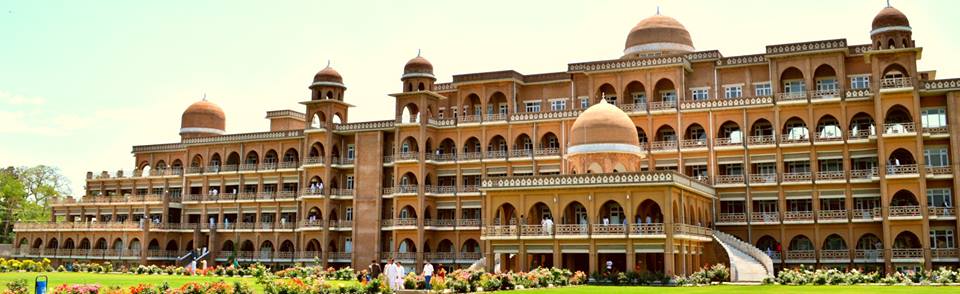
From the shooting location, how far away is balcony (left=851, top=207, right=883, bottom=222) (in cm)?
5078

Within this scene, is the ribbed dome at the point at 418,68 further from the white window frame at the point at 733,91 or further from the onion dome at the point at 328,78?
the white window frame at the point at 733,91

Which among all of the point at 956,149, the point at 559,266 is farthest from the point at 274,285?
the point at 956,149

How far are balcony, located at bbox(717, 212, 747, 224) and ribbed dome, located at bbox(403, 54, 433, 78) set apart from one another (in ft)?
73.8

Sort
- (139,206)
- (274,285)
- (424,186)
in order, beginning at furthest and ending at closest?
(139,206)
(424,186)
(274,285)

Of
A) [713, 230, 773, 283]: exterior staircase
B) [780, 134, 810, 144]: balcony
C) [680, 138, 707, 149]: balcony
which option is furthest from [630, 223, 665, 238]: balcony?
[780, 134, 810, 144]: balcony

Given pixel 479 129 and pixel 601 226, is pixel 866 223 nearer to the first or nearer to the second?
pixel 601 226

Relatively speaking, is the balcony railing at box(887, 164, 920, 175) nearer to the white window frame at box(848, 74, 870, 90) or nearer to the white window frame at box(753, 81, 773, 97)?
the white window frame at box(848, 74, 870, 90)

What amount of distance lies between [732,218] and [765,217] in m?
1.92

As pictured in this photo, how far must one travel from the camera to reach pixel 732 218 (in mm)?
54531

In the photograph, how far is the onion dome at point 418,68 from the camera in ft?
209

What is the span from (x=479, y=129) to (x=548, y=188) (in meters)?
15.9

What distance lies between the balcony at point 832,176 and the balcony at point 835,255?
4180 millimetres

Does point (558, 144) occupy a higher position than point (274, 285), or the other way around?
point (558, 144)

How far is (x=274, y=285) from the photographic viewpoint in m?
28.2
